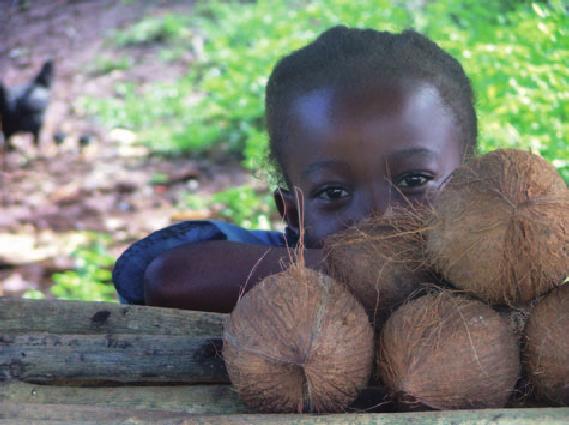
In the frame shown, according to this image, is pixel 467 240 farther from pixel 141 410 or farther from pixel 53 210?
pixel 53 210

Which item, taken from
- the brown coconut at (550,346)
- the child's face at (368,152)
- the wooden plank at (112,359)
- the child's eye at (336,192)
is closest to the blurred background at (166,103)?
the child's face at (368,152)

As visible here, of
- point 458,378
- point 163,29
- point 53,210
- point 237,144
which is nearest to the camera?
point 458,378

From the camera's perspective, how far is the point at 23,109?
6.46 meters

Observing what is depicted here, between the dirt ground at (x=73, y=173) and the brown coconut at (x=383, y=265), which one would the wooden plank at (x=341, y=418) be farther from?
the dirt ground at (x=73, y=173)

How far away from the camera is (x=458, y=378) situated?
125cm

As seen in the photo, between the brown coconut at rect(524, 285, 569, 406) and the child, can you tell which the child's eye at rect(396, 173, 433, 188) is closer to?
the child

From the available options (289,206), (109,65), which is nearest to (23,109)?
(109,65)

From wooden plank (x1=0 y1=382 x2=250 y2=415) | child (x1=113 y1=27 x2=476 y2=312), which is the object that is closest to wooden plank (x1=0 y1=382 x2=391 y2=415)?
wooden plank (x1=0 y1=382 x2=250 y2=415)

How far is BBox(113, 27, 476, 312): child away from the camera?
2.03 meters

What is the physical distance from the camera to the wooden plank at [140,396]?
1.46 m

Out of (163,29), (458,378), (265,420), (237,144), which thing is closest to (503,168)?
(458,378)

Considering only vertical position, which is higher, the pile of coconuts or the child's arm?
the pile of coconuts

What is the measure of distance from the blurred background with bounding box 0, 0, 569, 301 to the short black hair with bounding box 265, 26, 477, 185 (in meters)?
0.35

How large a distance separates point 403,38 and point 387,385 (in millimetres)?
1554
